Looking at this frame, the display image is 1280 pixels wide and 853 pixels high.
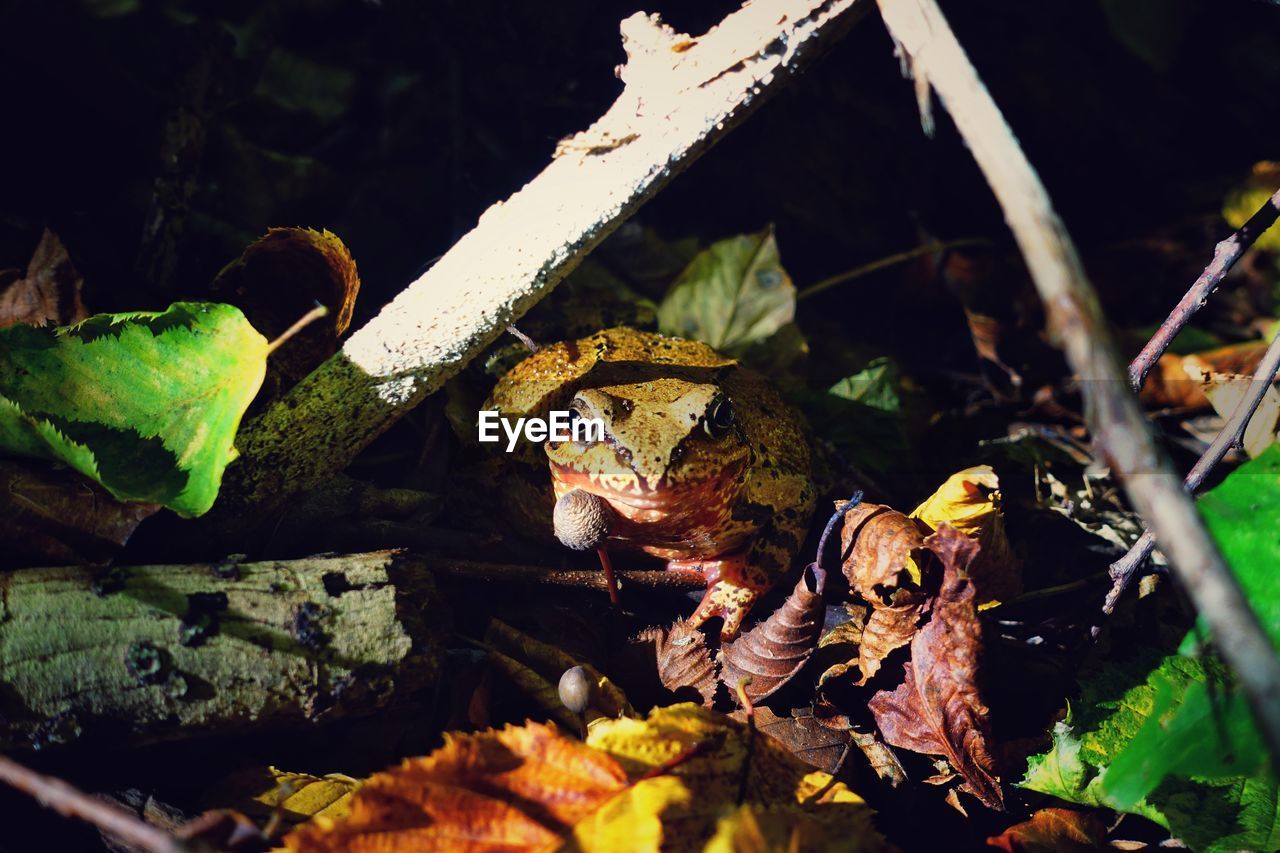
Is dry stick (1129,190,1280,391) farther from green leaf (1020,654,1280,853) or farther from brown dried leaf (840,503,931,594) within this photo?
green leaf (1020,654,1280,853)

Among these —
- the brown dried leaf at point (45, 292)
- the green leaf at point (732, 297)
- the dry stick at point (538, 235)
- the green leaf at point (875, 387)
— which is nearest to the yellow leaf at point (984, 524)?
the green leaf at point (875, 387)

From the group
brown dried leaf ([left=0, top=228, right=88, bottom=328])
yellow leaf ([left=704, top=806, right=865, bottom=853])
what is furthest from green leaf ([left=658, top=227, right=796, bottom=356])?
brown dried leaf ([left=0, top=228, right=88, bottom=328])

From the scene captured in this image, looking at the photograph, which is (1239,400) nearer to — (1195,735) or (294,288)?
(1195,735)

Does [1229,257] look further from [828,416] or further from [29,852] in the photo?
[29,852]

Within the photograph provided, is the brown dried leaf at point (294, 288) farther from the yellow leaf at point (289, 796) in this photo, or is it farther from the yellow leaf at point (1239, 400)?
the yellow leaf at point (1239, 400)

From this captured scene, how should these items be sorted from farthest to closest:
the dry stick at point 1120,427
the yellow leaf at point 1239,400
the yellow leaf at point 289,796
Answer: the yellow leaf at point 1239,400, the yellow leaf at point 289,796, the dry stick at point 1120,427

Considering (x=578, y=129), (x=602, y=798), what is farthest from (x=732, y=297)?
(x=602, y=798)
